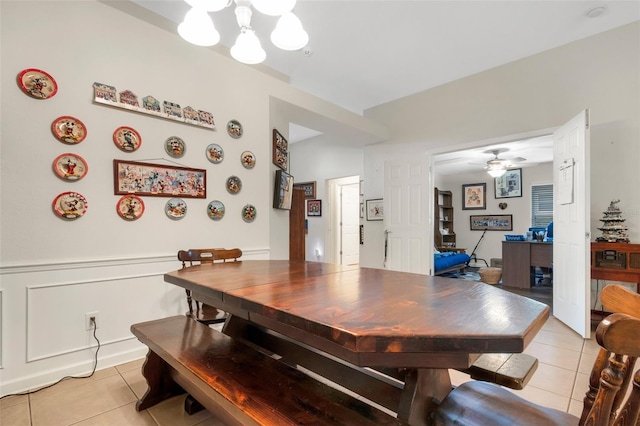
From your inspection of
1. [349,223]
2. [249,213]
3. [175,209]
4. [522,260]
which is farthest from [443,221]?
[175,209]

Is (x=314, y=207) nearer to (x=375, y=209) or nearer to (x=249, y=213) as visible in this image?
(x=375, y=209)

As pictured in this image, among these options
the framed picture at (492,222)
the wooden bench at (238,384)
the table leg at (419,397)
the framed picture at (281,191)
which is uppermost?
the framed picture at (281,191)

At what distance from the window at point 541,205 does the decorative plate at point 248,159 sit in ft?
23.0

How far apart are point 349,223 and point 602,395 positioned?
20.7 feet

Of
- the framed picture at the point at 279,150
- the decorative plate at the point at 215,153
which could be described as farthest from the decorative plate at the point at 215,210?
the framed picture at the point at 279,150

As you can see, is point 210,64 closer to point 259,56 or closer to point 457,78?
point 259,56

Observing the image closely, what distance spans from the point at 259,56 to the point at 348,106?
3.40 m

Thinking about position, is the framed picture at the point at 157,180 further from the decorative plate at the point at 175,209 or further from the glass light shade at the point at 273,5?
the glass light shade at the point at 273,5

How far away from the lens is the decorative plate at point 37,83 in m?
1.96

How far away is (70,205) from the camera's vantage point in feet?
6.93

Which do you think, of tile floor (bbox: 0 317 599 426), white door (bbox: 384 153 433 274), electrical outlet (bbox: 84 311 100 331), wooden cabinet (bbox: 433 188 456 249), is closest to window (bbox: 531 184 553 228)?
wooden cabinet (bbox: 433 188 456 249)

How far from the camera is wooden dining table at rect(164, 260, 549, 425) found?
2.40 feet

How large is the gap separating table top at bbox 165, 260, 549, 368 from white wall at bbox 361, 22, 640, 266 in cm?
308

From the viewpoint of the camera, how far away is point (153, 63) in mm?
2535
